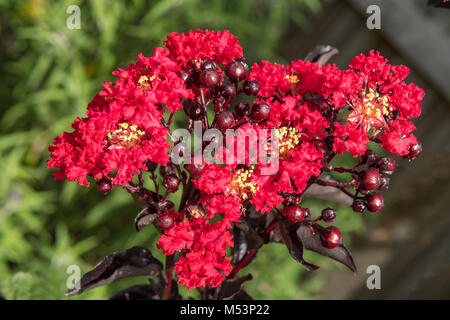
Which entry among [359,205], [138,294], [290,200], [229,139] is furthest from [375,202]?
[138,294]

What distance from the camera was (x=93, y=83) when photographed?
1.64m

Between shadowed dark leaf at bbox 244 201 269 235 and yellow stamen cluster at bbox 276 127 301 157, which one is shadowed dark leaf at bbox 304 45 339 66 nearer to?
yellow stamen cluster at bbox 276 127 301 157

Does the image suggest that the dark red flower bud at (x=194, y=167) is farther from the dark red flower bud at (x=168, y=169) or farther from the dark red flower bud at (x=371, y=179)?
the dark red flower bud at (x=371, y=179)

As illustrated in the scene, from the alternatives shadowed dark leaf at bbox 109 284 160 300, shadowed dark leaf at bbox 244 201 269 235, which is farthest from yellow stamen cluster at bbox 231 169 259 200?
shadowed dark leaf at bbox 109 284 160 300

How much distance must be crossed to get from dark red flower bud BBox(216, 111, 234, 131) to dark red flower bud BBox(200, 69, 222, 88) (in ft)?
0.15

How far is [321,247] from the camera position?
686mm

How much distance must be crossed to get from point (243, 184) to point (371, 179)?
0.61ft

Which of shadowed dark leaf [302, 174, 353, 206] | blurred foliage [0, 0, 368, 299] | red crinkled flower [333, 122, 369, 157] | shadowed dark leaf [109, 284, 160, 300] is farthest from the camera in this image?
blurred foliage [0, 0, 368, 299]

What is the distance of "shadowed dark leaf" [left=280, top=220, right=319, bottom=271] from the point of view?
2.08ft

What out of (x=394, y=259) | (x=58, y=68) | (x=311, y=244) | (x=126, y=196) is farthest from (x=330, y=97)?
(x=394, y=259)

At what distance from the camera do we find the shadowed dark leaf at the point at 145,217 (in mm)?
635

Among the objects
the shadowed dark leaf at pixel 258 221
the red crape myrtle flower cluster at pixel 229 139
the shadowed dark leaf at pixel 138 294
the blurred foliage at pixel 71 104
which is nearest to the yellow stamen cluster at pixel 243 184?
the red crape myrtle flower cluster at pixel 229 139

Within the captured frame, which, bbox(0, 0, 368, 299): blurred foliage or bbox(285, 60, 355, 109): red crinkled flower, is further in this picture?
bbox(0, 0, 368, 299): blurred foliage

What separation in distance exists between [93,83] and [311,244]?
4.01ft
